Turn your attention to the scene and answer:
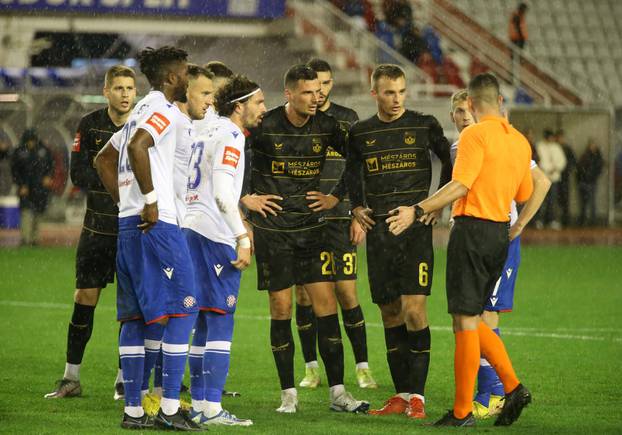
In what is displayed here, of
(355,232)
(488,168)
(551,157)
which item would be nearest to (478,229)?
(488,168)

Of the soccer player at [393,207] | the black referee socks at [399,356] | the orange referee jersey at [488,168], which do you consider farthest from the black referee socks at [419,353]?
the orange referee jersey at [488,168]

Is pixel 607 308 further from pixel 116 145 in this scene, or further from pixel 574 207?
pixel 574 207

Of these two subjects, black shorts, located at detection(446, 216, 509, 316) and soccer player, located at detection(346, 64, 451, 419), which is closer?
black shorts, located at detection(446, 216, 509, 316)

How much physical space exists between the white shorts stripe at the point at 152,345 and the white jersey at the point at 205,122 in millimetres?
1348

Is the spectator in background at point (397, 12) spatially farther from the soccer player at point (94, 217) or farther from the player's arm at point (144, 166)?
the player's arm at point (144, 166)

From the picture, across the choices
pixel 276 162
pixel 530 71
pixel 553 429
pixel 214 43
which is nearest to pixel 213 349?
pixel 276 162

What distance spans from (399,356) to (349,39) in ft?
67.9

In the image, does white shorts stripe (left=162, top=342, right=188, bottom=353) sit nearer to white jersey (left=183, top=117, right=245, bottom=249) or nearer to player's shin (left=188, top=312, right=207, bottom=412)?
player's shin (left=188, top=312, right=207, bottom=412)

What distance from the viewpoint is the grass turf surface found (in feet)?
23.6

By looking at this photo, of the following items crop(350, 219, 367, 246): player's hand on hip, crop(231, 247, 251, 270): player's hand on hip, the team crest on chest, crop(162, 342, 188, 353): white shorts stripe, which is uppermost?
the team crest on chest

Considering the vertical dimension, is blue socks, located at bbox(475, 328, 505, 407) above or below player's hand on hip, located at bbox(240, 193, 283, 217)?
below

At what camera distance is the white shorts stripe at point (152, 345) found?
7176 millimetres

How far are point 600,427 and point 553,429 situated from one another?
0.96ft

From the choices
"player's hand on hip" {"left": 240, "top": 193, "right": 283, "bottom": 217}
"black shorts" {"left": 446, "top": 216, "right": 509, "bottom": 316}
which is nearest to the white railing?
"player's hand on hip" {"left": 240, "top": 193, "right": 283, "bottom": 217}
